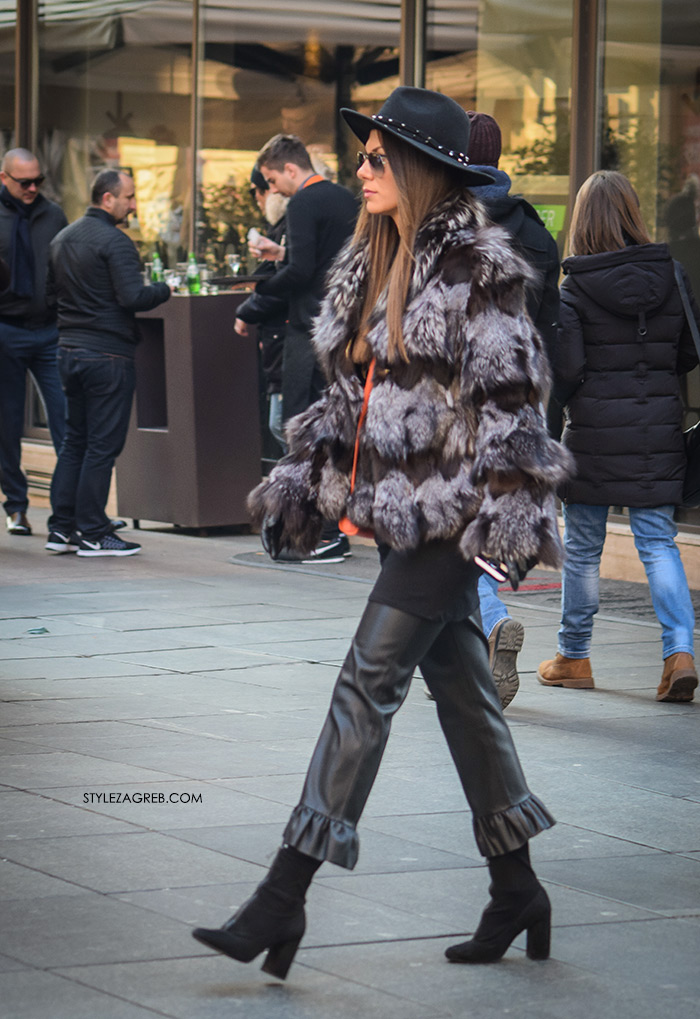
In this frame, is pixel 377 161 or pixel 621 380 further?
pixel 621 380

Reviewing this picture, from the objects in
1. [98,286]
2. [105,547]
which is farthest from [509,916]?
[98,286]

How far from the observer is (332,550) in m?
10.4

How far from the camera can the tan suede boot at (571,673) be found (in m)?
6.81

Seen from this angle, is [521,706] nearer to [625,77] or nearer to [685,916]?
[685,916]

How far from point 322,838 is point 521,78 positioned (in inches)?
319

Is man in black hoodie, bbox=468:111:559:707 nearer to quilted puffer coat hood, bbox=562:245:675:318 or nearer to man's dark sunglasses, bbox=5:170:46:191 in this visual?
quilted puffer coat hood, bbox=562:245:675:318

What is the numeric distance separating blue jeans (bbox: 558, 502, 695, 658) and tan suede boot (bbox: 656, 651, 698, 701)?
4.7 inches

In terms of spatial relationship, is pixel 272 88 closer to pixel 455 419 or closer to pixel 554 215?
pixel 554 215

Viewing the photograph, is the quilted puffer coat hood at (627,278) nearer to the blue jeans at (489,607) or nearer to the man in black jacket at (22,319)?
the blue jeans at (489,607)

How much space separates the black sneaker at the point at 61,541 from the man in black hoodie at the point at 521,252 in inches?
185

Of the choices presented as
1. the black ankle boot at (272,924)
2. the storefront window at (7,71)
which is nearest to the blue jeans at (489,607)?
the black ankle boot at (272,924)

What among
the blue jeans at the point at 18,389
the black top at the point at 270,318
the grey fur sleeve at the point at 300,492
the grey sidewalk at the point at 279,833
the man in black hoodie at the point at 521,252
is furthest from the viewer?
the blue jeans at the point at 18,389

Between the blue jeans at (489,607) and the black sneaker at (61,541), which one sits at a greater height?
the blue jeans at (489,607)

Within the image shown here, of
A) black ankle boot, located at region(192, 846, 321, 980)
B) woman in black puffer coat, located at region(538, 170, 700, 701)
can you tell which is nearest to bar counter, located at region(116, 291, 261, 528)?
woman in black puffer coat, located at region(538, 170, 700, 701)
